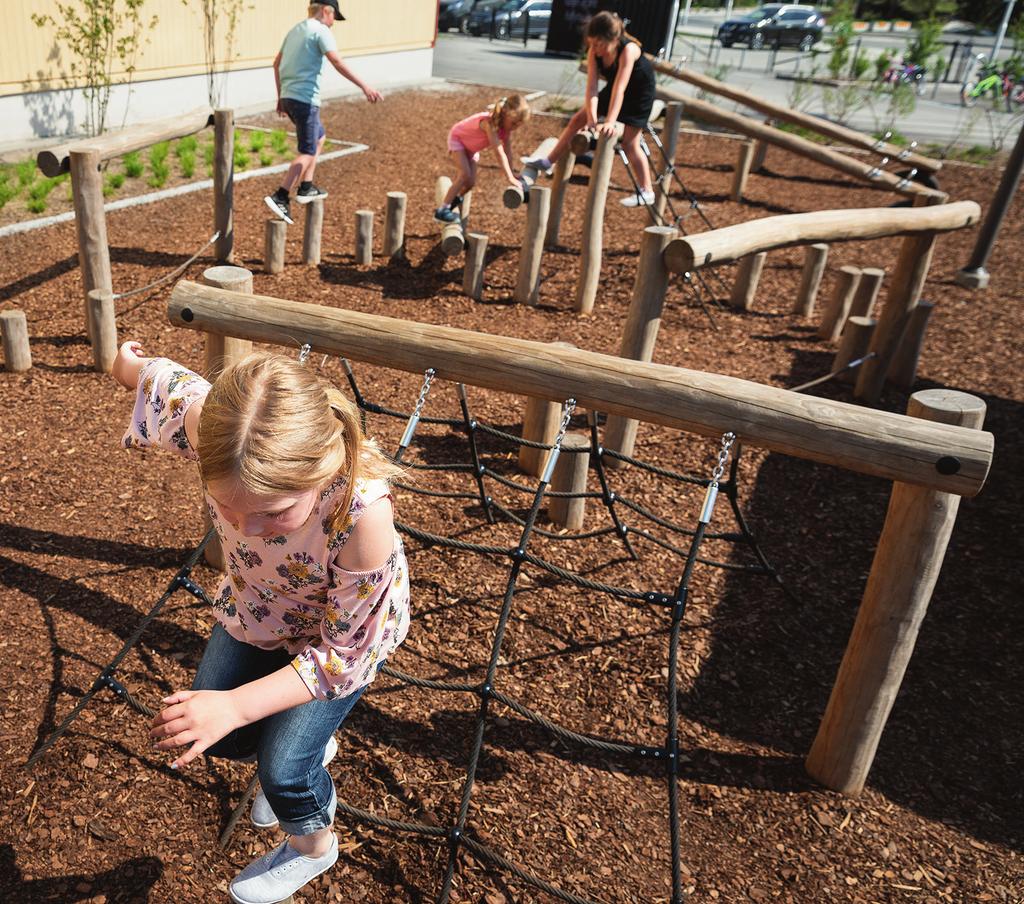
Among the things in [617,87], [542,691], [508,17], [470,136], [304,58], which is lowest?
[542,691]

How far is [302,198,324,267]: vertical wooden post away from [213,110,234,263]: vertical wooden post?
0.49m

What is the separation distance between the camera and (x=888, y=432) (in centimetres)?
227

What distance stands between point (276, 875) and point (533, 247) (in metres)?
4.68

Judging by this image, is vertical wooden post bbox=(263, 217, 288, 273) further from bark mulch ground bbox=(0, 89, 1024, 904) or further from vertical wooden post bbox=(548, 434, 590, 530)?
vertical wooden post bbox=(548, 434, 590, 530)

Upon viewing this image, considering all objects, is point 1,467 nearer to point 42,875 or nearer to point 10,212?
point 42,875

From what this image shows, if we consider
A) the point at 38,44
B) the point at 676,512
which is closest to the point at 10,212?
the point at 38,44

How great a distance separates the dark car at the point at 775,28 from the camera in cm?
2797

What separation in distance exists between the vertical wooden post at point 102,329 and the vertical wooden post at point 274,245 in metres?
1.58

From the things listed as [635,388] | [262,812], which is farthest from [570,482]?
[262,812]

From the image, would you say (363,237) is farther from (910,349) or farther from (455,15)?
(455,15)

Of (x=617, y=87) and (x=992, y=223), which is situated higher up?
(x=617, y=87)

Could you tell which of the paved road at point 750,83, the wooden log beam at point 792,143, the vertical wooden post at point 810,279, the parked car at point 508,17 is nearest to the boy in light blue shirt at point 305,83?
the wooden log beam at point 792,143

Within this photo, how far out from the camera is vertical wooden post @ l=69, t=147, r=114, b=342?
4535 millimetres

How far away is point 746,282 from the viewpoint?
6594mm
